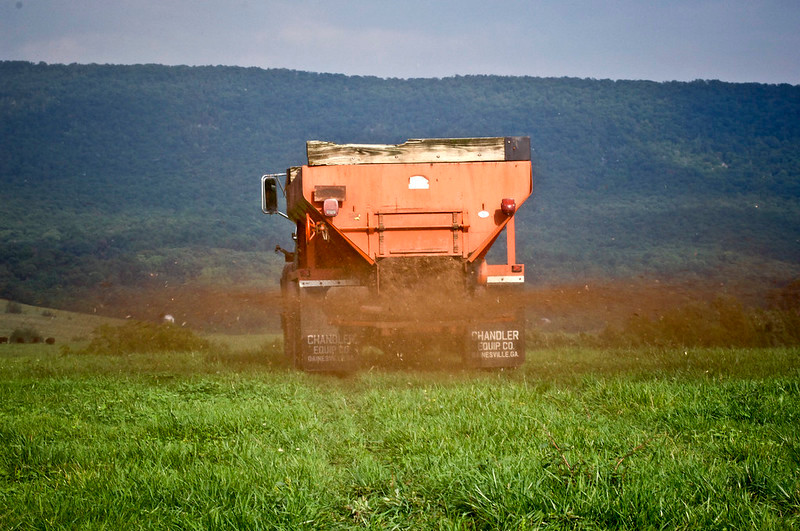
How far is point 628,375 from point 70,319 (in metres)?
26.4

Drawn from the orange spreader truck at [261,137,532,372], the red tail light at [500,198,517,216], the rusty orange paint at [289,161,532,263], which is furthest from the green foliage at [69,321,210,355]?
the red tail light at [500,198,517,216]

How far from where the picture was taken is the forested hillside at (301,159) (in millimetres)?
64312

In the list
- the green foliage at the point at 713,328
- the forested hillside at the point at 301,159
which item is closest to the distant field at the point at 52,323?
the green foliage at the point at 713,328

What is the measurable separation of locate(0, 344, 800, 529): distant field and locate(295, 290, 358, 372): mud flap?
46.9 inches

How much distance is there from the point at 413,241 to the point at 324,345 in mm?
1840

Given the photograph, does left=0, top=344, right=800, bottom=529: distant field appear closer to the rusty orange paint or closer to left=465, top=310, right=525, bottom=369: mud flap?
left=465, top=310, right=525, bottom=369: mud flap

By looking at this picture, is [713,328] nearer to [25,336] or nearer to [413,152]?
[413,152]

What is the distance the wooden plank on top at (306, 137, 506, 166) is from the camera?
11.8 metres

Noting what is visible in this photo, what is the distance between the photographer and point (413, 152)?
1195 cm

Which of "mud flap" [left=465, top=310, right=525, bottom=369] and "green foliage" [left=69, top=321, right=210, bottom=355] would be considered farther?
"green foliage" [left=69, top=321, right=210, bottom=355]

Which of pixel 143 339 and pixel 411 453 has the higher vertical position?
pixel 411 453

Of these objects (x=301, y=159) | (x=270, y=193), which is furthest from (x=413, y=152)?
(x=301, y=159)

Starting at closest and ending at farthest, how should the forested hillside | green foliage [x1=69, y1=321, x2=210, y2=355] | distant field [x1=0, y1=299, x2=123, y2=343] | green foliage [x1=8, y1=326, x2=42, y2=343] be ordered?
green foliage [x1=69, y1=321, x2=210, y2=355]
green foliage [x1=8, y1=326, x2=42, y2=343]
distant field [x1=0, y1=299, x2=123, y2=343]
the forested hillside

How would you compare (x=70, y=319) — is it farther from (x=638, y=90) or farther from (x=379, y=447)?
(x=638, y=90)
